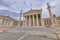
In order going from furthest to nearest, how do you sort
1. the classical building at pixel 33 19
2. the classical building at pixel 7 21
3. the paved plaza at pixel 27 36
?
the classical building at pixel 7 21
the classical building at pixel 33 19
the paved plaza at pixel 27 36

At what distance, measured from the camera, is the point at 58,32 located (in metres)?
7.01

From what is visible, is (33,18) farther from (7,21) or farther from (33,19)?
(7,21)

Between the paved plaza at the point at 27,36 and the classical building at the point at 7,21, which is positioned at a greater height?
the classical building at the point at 7,21

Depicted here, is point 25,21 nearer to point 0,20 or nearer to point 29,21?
point 29,21

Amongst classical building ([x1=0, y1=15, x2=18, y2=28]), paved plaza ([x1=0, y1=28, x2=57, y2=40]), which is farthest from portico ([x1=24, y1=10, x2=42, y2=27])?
paved plaza ([x1=0, y1=28, x2=57, y2=40])

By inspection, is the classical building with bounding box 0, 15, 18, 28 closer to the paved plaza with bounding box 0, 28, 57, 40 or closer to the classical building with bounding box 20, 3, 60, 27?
the classical building with bounding box 20, 3, 60, 27

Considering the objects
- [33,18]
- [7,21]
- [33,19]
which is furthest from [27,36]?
[7,21]

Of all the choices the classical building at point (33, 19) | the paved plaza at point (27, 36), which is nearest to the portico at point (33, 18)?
the classical building at point (33, 19)

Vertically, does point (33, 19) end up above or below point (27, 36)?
above

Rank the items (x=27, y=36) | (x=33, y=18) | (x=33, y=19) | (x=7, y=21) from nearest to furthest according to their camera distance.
→ (x=27, y=36), (x=33, y=18), (x=33, y=19), (x=7, y=21)

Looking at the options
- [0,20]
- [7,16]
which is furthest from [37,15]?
[0,20]

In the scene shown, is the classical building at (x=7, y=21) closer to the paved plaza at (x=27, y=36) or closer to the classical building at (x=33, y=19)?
the classical building at (x=33, y=19)

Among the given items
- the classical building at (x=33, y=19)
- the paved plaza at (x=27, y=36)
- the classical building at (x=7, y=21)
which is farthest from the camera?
the classical building at (x=7, y=21)

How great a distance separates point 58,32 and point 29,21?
47.4 metres
